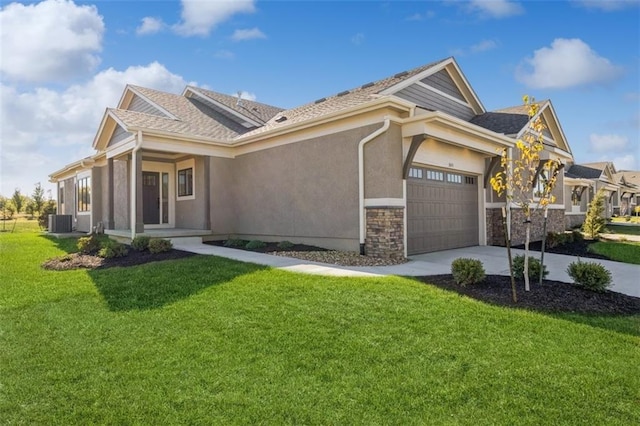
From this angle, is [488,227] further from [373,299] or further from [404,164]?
[373,299]

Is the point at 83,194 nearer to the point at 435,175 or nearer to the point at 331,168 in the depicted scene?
the point at 331,168

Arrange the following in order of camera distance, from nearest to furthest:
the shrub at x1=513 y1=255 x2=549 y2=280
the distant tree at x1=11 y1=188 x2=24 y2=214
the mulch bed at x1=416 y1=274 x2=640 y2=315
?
the mulch bed at x1=416 y1=274 x2=640 y2=315, the shrub at x1=513 y1=255 x2=549 y2=280, the distant tree at x1=11 y1=188 x2=24 y2=214

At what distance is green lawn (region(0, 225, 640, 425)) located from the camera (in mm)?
3139

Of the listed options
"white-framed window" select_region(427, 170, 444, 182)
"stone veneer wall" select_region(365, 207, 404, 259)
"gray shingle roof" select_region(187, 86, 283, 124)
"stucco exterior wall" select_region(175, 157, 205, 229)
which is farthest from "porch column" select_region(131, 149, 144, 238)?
"white-framed window" select_region(427, 170, 444, 182)

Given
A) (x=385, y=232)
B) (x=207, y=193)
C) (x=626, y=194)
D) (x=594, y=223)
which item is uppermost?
(x=626, y=194)

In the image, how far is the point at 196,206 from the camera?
14.3 meters

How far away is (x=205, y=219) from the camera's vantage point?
13555 mm

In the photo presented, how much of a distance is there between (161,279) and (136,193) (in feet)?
19.7

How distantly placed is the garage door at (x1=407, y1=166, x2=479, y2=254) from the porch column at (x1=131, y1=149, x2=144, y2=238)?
26.5 feet

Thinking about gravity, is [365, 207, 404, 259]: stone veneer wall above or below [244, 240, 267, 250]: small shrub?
above

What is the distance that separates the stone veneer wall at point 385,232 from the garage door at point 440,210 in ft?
3.02

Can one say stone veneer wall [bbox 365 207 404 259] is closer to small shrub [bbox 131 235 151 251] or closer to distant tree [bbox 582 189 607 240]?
small shrub [bbox 131 235 151 251]

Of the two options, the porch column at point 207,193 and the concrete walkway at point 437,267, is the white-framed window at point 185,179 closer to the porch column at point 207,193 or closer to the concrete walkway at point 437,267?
the porch column at point 207,193

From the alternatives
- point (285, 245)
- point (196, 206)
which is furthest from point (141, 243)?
point (285, 245)
